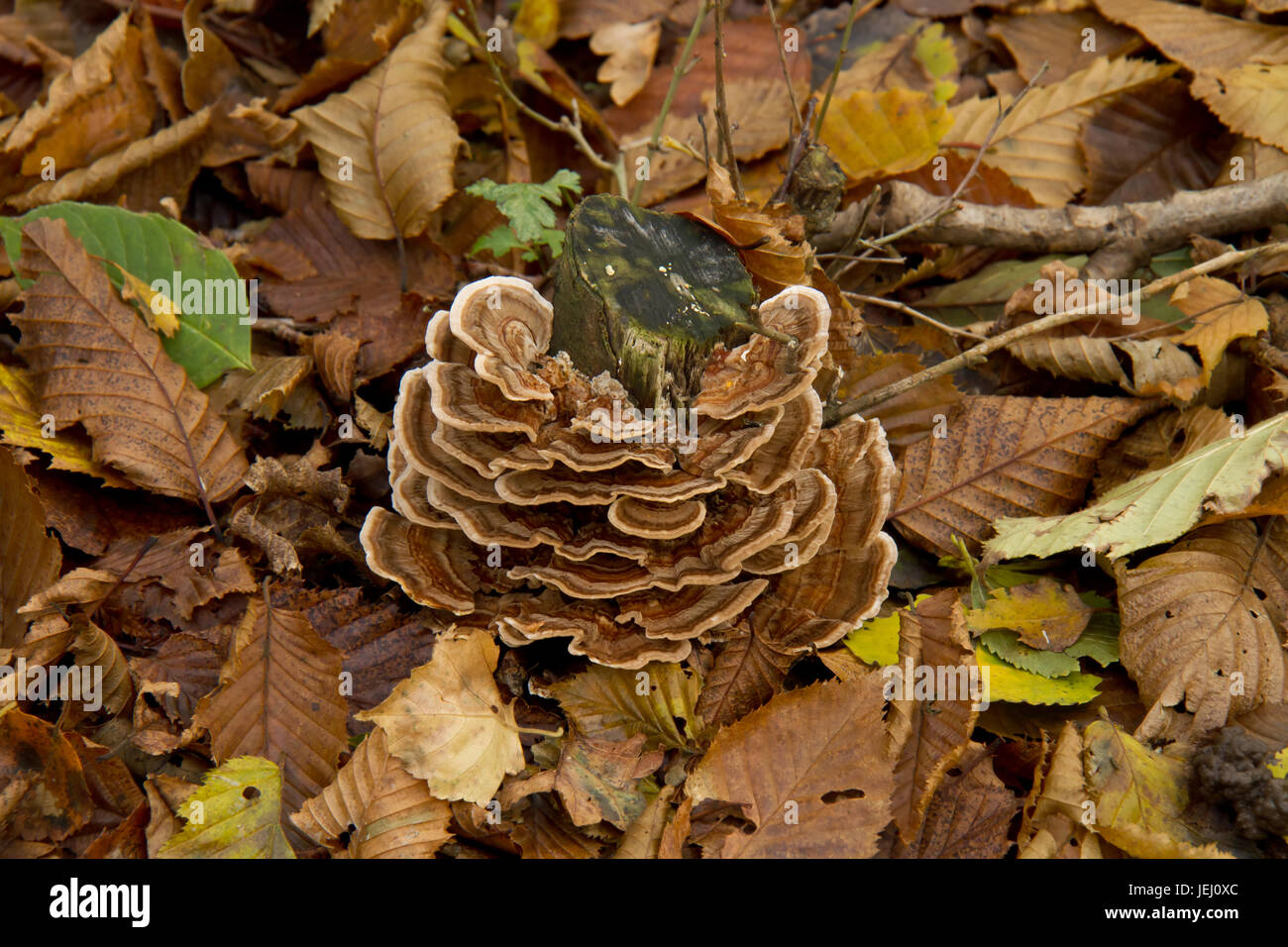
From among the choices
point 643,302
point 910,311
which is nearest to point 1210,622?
point 910,311

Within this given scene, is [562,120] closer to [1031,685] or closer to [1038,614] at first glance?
[1038,614]

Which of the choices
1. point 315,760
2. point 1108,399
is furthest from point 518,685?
point 1108,399

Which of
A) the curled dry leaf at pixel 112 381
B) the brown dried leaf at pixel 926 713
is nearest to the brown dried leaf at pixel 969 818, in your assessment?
the brown dried leaf at pixel 926 713

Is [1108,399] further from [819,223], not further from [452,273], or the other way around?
[452,273]
